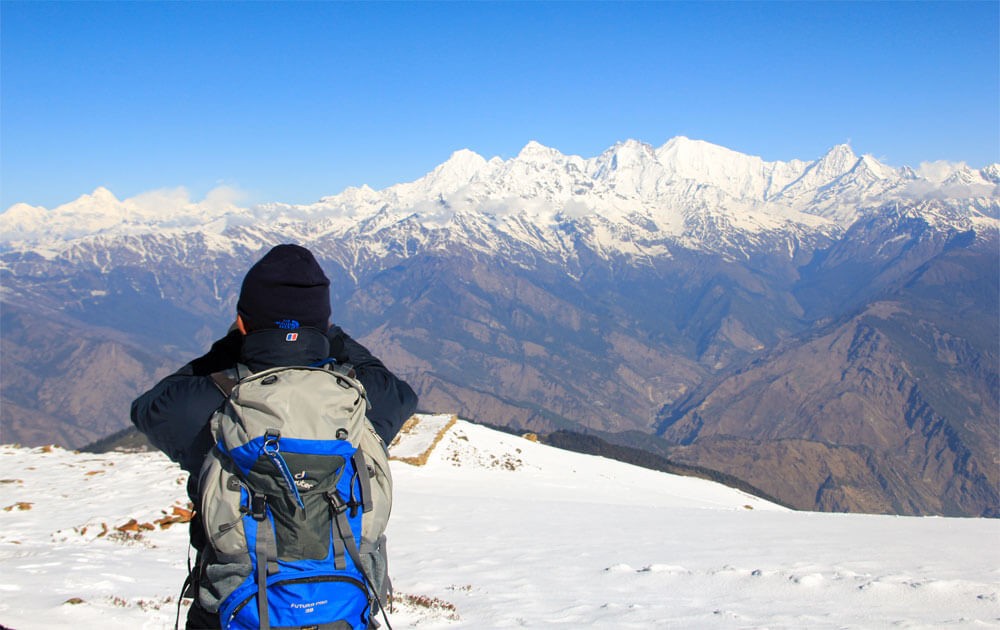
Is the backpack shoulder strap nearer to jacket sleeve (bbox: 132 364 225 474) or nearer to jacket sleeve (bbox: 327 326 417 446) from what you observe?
Result: jacket sleeve (bbox: 132 364 225 474)

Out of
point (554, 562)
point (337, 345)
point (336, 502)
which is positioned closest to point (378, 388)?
point (337, 345)

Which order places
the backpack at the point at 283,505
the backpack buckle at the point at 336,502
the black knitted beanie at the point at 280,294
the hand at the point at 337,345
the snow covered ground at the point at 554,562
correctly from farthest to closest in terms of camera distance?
the snow covered ground at the point at 554,562 → the hand at the point at 337,345 → the black knitted beanie at the point at 280,294 → the backpack buckle at the point at 336,502 → the backpack at the point at 283,505

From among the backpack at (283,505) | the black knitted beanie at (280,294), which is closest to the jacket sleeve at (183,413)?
the backpack at (283,505)

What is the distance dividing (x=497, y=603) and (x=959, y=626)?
5.32 metres

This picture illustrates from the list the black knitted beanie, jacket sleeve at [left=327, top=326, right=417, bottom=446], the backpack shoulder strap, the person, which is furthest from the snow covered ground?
the black knitted beanie

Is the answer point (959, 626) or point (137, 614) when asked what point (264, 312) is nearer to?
point (137, 614)

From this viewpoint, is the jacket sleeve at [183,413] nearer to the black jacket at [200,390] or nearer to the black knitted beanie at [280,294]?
the black jacket at [200,390]

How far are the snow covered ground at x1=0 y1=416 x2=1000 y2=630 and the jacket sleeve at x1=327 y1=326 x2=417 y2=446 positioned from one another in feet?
15.6

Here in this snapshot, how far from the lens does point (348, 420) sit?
3818 millimetres

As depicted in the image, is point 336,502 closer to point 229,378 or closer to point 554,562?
point 229,378

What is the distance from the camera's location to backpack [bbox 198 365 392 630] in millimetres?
3688

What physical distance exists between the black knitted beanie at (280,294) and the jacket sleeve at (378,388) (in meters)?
0.30

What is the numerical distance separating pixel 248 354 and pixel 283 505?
0.86 m

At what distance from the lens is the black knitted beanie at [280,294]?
4109mm
